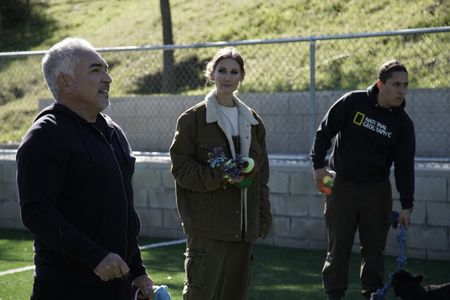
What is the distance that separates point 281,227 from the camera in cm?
926

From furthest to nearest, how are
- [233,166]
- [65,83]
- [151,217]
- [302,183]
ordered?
1. [151,217]
2. [302,183]
3. [233,166]
4. [65,83]

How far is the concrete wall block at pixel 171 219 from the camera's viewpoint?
999 cm

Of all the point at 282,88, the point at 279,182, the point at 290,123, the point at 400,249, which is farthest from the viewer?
the point at 282,88

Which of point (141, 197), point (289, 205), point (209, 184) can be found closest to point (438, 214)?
point (289, 205)

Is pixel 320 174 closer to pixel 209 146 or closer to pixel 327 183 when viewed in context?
pixel 327 183

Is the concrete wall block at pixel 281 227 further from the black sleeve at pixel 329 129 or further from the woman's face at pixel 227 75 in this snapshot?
the woman's face at pixel 227 75

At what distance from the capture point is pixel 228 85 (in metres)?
5.06

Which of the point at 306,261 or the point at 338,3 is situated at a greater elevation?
the point at 338,3

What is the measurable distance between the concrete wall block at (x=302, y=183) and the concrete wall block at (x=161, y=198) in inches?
62.0

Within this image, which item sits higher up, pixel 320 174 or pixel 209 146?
pixel 209 146

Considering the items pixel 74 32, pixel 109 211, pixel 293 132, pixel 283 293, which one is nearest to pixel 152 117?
pixel 293 132

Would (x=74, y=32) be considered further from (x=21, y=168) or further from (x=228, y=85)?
(x=21, y=168)

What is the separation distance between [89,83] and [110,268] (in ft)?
2.57

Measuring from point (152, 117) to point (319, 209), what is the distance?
3.94m
